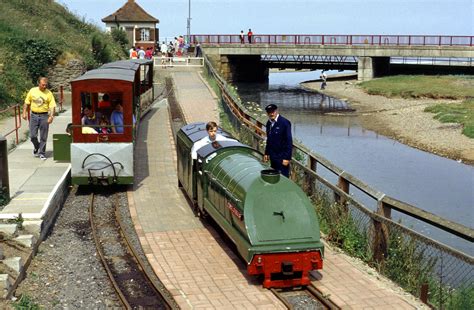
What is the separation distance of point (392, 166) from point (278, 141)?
16998 millimetres

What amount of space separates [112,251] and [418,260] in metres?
4.93

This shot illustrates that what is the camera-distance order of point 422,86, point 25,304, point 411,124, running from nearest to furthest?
1. point 25,304
2. point 411,124
3. point 422,86

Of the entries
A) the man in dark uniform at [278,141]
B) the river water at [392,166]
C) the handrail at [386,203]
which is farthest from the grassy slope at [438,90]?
the man in dark uniform at [278,141]

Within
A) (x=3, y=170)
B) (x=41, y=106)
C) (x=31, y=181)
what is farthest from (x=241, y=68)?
(x=3, y=170)

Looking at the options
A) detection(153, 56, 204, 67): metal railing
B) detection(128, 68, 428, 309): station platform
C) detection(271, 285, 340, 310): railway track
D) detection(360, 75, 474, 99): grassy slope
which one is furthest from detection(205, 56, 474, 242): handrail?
detection(360, 75, 474, 99): grassy slope

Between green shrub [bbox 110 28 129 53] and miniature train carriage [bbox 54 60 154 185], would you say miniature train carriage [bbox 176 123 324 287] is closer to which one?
miniature train carriage [bbox 54 60 154 185]

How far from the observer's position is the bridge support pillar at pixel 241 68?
5972 centimetres

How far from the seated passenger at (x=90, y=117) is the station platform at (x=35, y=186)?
119cm

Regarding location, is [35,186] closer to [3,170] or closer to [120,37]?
[3,170]

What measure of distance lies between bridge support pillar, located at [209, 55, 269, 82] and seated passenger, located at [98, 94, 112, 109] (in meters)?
41.9

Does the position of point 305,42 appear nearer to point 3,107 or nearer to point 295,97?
point 295,97

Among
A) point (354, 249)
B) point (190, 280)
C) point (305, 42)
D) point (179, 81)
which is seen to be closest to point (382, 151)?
point (179, 81)

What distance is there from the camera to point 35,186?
542 inches

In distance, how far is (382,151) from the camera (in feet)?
105
